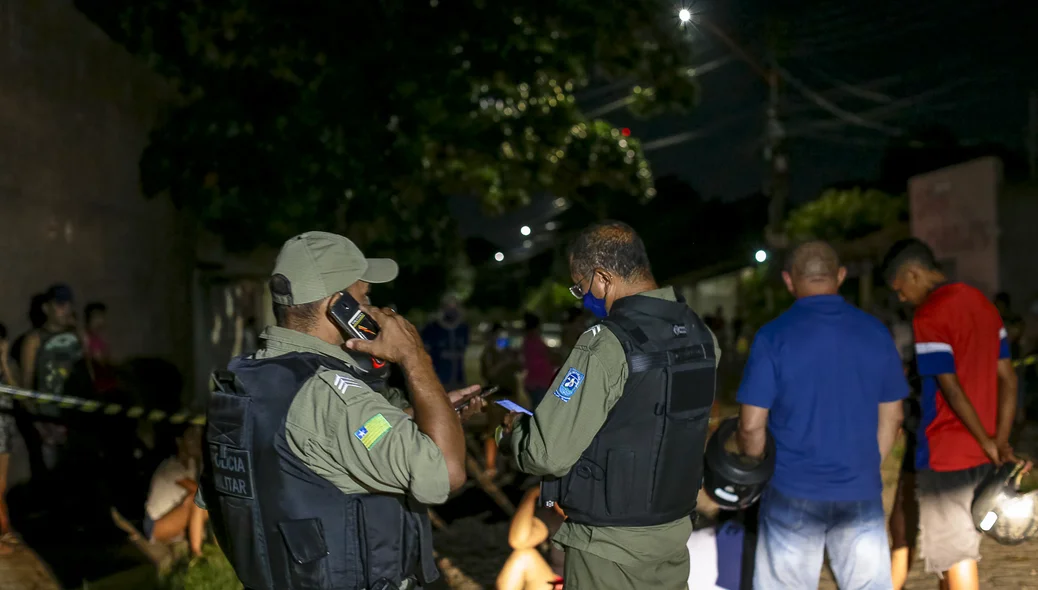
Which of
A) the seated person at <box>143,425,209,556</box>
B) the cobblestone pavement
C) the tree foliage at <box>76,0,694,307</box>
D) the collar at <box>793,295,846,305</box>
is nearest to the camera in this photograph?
the collar at <box>793,295,846,305</box>

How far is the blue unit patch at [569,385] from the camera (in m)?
2.98

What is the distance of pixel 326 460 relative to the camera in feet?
8.10

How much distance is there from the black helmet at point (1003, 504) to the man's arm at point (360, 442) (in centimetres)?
319

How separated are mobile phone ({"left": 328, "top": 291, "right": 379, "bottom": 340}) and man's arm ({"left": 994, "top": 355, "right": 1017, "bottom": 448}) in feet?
11.2

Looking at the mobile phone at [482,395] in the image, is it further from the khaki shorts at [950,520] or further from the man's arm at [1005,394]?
the man's arm at [1005,394]

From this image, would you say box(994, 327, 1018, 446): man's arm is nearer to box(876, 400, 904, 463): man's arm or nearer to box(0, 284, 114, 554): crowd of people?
box(876, 400, 904, 463): man's arm

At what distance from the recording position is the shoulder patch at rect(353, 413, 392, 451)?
2.39 m

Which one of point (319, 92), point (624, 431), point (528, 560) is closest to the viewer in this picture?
point (624, 431)

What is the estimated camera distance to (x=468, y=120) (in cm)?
1020

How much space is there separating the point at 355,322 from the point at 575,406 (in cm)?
79

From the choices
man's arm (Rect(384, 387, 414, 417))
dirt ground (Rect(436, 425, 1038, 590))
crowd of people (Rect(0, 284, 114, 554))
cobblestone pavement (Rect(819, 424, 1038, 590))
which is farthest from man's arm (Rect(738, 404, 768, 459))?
crowd of people (Rect(0, 284, 114, 554))

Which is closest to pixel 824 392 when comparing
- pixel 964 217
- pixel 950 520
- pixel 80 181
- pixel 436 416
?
pixel 950 520

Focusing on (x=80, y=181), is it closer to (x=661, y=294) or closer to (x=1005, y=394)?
(x=661, y=294)

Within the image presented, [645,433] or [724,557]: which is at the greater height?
[645,433]
